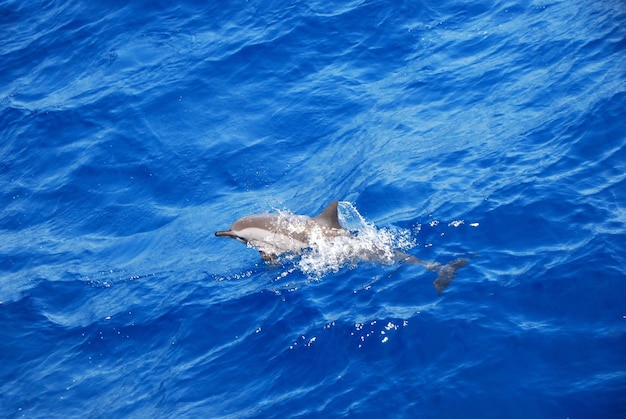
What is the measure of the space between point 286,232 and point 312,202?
1.65m

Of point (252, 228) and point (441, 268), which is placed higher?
point (252, 228)

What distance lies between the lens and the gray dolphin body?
32.5 ft

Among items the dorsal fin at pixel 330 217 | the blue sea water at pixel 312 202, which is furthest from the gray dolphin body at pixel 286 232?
the blue sea water at pixel 312 202

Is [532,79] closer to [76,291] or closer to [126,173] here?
[126,173]

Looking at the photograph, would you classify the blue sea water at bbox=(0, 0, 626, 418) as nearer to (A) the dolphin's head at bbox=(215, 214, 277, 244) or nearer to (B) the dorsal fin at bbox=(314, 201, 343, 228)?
(A) the dolphin's head at bbox=(215, 214, 277, 244)

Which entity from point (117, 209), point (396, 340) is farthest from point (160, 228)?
point (396, 340)

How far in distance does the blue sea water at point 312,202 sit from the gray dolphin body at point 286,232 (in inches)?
16.9

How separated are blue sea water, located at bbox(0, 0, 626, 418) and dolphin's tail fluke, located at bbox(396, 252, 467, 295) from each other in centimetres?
13

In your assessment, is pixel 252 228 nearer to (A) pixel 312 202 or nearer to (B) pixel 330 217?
(B) pixel 330 217

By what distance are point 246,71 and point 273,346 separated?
830 centimetres

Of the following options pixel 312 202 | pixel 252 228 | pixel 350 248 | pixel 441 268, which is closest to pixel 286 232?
pixel 252 228

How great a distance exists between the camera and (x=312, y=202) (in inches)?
464

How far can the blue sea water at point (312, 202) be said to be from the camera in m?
7.86

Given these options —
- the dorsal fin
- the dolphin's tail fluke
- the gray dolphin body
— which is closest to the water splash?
the gray dolphin body
